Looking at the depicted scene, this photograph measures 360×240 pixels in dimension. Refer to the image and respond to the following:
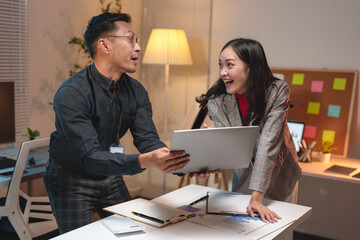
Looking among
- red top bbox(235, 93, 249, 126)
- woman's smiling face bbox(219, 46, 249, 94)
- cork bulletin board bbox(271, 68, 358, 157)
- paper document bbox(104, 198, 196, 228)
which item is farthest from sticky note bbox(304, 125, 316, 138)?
paper document bbox(104, 198, 196, 228)

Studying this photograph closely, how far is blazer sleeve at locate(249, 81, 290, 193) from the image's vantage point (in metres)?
1.89

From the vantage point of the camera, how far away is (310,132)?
11.4 ft

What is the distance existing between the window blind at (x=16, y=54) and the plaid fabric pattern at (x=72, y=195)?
1.55 meters

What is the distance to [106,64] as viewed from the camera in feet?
6.37

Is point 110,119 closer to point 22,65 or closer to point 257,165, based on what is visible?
point 257,165

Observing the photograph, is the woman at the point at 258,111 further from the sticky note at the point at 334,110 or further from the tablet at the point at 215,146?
the sticky note at the point at 334,110

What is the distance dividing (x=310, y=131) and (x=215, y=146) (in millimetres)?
2099

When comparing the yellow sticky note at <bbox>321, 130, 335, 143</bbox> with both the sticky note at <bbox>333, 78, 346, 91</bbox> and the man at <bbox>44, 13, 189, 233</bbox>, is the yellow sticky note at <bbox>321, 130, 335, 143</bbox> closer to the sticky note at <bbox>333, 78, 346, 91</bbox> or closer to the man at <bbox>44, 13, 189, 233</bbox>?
the sticky note at <bbox>333, 78, 346, 91</bbox>

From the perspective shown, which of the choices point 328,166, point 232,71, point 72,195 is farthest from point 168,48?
point 72,195

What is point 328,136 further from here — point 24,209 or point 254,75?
point 24,209

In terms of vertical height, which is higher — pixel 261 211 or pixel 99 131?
pixel 99 131

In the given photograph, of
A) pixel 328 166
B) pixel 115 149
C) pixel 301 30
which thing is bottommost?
pixel 328 166

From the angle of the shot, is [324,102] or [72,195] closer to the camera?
[72,195]

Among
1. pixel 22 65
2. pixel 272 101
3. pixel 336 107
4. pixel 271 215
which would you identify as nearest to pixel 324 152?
pixel 336 107
